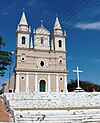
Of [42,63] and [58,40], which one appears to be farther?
[58,40]

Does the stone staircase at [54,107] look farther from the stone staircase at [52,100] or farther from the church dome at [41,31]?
the church dome at [41,31]

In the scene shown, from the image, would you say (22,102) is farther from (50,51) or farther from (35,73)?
(50,51)

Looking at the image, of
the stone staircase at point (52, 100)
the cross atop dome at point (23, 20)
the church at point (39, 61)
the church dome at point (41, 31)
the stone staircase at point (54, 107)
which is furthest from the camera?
the church dome at point (41, 31)

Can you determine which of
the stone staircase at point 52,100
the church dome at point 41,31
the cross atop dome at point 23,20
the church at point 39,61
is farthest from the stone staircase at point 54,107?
the cross atop dome at point 23,20

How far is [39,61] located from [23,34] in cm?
567

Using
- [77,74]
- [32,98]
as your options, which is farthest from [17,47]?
[32,98]

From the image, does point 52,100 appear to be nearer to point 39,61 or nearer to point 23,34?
point 39,61

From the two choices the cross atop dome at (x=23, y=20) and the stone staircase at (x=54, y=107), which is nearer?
the stone staircase at (x=54, y=107)

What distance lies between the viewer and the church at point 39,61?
42.1 meters

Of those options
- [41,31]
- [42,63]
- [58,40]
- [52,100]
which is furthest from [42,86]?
[52,100]

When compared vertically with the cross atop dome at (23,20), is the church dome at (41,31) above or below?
below

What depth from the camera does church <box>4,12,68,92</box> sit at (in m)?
42.1

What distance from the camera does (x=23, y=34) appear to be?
44.1 metres

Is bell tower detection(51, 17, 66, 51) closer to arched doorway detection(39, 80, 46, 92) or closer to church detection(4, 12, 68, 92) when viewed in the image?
church detection(4, 12, 68, 92)
